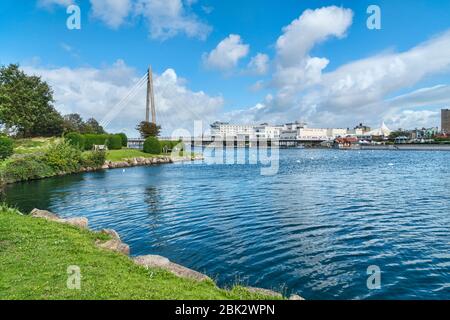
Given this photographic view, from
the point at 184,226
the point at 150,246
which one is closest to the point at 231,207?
the point at 184,226

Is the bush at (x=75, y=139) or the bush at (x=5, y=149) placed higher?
the bush at (x=75, y=139)

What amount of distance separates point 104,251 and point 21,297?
429 centimetres

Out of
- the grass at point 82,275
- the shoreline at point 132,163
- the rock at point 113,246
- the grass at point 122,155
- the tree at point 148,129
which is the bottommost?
the rock at point 113,246

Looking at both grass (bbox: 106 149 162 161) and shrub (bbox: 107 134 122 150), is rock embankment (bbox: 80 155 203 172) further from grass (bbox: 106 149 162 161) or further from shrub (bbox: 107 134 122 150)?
shrub (bbox: 107 134 122 150)

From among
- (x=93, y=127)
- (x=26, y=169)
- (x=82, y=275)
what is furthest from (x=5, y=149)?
(x=93, y=127)

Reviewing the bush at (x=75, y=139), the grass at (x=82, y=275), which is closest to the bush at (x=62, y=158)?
the bush at (x=75, y=139)

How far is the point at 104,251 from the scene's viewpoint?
37.1 ft

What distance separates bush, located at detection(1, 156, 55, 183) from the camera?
132 feet

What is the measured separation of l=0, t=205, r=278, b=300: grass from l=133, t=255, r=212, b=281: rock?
0.35 m

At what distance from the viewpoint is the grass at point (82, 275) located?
7.34 metres

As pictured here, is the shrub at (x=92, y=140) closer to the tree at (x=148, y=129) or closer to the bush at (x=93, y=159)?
the bush at (x=93, y=159)

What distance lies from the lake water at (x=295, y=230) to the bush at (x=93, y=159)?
2408 centimetres

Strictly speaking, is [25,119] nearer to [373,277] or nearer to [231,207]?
[231,207]
